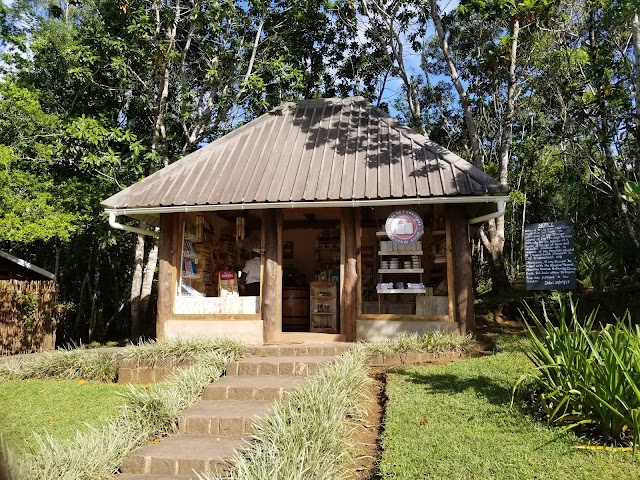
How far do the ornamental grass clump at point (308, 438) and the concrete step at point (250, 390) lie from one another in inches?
19.7

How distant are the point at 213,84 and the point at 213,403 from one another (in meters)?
10.3

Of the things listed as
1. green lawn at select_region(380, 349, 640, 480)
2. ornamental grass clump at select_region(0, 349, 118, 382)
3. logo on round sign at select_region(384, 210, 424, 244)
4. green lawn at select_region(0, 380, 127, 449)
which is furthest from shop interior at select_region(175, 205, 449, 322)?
green lawn at select_region(380, 349, 640, 480)

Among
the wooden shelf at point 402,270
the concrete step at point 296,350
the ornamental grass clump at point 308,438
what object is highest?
the wooden shelf at point 402,270

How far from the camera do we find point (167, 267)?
9.21 meters

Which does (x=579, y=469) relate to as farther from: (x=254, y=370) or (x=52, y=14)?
(x=52, y=14)

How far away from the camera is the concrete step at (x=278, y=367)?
685 centimetres

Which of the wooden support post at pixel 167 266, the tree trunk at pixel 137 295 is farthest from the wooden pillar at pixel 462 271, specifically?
the tree trunk at pixel 137 295

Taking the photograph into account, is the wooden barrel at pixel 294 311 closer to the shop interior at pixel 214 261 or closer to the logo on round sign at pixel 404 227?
the shop interior at pixel 214 261

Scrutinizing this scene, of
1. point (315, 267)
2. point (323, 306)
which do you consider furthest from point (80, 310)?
point (323, 306)

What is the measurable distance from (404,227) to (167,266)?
447 cm

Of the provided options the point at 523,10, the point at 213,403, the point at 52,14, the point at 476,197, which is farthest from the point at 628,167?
the point at 52,14

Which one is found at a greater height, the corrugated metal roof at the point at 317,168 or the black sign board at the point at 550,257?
the corrugated metal roof at the point at 317,168

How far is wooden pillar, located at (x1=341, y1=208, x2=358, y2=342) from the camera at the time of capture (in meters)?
8.63

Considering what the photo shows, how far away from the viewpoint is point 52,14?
2073 cm
